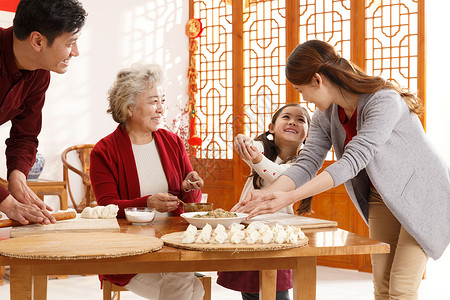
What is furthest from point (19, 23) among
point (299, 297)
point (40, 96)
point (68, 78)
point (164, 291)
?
point (68, 78)

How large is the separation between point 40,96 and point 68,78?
276 centimetres

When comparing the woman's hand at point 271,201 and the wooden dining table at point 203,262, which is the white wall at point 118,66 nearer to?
the woman's hand at point 271,201

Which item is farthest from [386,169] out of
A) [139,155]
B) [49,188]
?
[49,188]

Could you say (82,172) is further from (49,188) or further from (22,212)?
(22,212)

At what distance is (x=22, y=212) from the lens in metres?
1.94

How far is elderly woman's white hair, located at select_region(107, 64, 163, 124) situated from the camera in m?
2.77

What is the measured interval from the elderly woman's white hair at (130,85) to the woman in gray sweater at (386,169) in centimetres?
86

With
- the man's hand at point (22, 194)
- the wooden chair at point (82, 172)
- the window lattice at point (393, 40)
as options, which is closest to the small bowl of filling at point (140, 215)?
the man's hand at point (22, 194)

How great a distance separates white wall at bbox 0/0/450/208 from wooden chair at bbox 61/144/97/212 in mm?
87

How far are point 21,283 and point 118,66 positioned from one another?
3919mm

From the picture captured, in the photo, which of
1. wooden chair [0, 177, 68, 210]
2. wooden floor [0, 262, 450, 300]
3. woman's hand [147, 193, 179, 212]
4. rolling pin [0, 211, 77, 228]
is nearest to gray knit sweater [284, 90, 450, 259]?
woman's hand [147, 193, 179, 212]

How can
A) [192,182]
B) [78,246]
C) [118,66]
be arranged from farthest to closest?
[118,66] < [192,182] < [78,246]

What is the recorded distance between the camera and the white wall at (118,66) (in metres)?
4.78

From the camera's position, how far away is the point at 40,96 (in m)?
2.38
